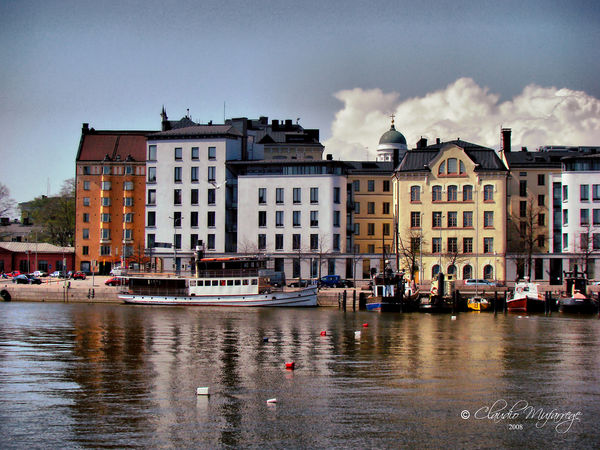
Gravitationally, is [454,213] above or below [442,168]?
below

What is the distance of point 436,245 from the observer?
A: 4520 inches

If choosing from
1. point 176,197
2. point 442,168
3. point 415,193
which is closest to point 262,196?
point 176,197

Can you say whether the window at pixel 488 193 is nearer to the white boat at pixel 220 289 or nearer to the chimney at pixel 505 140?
the chimney at pixel 505 140

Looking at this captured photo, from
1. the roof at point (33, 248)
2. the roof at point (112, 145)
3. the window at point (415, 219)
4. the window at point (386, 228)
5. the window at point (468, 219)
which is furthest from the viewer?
the roof at point (33, 248)

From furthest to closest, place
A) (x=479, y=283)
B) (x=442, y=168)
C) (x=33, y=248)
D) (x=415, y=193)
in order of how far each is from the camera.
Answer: (x=33, y=248) → (x=415, y=193) → (x=442, y=168) → (x=479, y=283)

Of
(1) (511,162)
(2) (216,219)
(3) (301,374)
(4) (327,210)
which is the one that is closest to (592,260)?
(1) (511,162)

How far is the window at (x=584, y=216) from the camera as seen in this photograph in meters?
113

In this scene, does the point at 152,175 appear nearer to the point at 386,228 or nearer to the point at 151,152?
the point at 151,152

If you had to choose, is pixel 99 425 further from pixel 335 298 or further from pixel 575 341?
pixel 335 298

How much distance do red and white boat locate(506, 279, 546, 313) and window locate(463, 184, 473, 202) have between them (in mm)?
24385

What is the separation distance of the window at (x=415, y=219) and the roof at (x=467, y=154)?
6.03 metres

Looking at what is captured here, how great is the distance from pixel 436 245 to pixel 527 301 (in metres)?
26.9

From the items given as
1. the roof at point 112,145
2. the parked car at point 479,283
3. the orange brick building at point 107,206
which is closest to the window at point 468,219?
the parked car at point 479,283

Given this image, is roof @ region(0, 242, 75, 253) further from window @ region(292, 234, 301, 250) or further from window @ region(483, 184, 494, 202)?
window @ region(483, 184, 494, 202)
